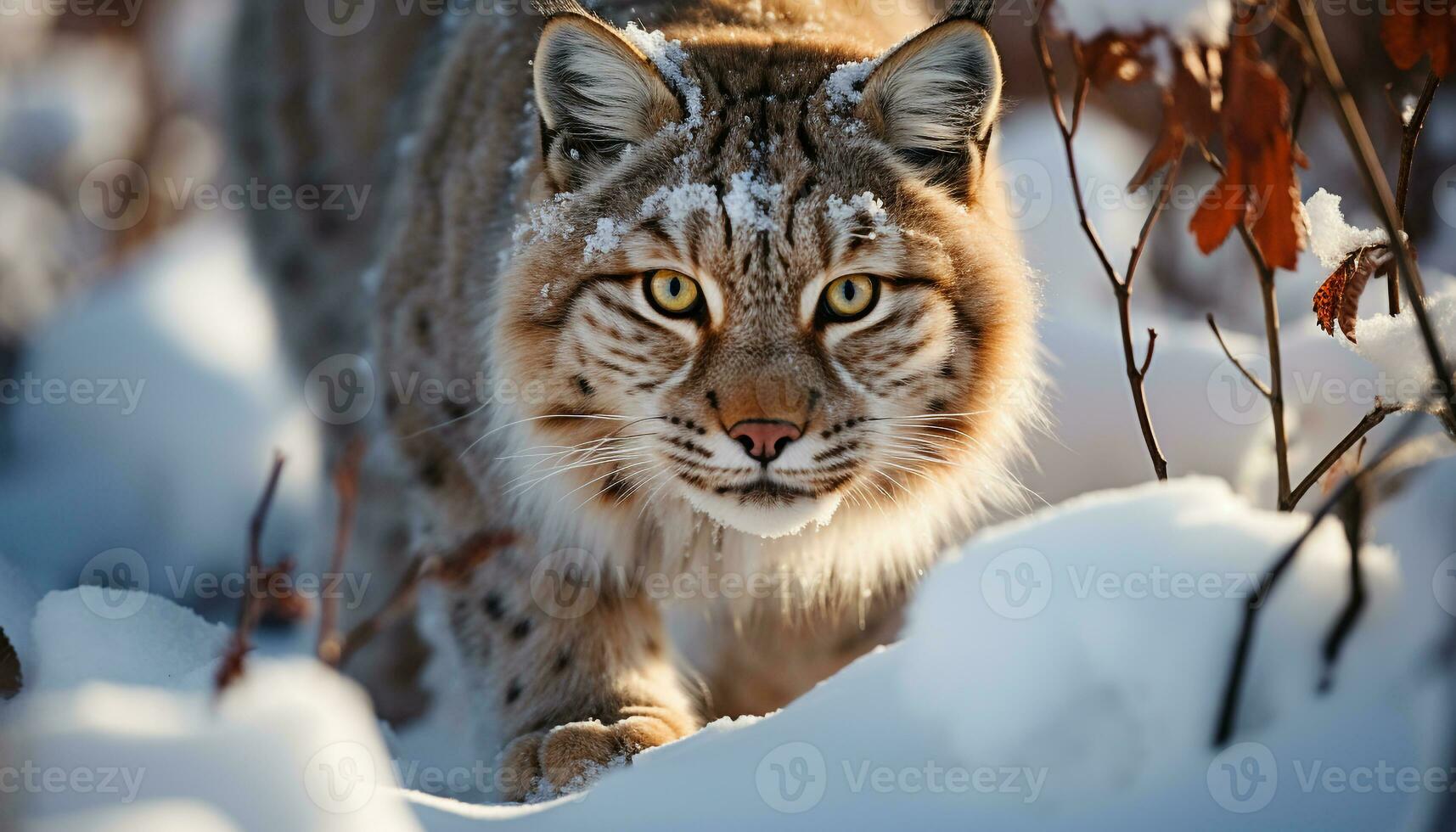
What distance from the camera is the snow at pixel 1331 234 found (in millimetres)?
2242

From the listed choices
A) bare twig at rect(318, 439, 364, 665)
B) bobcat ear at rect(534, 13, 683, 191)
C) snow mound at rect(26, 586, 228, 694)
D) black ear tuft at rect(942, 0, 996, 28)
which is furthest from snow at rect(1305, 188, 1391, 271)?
snow mound at rect(26, 586, 228, 694)

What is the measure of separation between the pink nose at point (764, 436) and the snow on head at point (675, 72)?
667mm

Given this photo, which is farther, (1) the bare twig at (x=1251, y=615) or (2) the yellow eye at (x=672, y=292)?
(2) the yellow eye at (x=672, y=292)

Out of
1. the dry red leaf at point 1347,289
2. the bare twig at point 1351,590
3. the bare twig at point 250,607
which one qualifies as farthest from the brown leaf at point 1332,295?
the bare twig at point 250,607

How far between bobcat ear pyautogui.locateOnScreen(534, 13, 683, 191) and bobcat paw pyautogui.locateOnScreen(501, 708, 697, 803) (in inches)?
47.1

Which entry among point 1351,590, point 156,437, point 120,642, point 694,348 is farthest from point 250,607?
point 156,437

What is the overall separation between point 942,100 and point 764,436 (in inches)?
34.2

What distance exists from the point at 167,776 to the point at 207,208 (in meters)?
6.21

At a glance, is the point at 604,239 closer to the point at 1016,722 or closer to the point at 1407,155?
the point at 1016,722

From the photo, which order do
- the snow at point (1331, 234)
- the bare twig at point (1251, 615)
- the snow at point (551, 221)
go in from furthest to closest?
the snow at point (551, 221) → the snow at point (1331, 234) → the bare twig at point (1251, 615)

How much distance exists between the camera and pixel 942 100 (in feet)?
8.41

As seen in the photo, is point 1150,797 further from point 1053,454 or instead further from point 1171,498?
point 1053,454

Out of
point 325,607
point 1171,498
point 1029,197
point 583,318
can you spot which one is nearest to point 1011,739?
point 1171,498

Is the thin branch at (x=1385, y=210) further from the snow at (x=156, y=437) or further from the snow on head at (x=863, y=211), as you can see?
the snow at (x=156, y=437)
